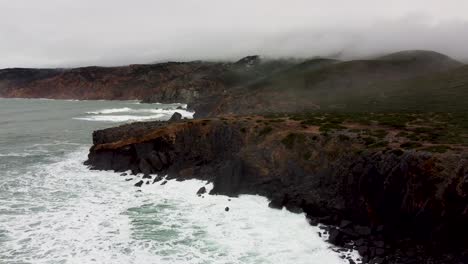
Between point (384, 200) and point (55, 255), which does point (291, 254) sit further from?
point (55, 255)

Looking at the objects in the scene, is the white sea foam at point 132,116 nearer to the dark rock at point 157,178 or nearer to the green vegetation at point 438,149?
the dark rock at point 157,178

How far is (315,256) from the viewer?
23.8 meters

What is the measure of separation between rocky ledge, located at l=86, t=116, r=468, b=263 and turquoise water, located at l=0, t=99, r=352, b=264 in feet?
6.74

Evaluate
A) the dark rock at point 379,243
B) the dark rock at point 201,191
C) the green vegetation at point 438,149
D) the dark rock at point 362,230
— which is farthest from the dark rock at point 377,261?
the dark rock at point 201,191

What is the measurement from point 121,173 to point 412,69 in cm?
10903

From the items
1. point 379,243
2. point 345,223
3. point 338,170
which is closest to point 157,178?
point 338,170

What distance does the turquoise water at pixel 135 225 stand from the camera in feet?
78.7

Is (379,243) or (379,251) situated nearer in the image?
(379,251)

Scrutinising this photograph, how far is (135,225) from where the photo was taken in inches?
1128

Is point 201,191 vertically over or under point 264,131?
under

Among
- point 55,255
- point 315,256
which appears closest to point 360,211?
point 315,256

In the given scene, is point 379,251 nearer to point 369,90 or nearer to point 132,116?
point 369,90

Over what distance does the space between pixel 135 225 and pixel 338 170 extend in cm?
1606

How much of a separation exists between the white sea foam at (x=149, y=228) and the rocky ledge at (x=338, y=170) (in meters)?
2.02
